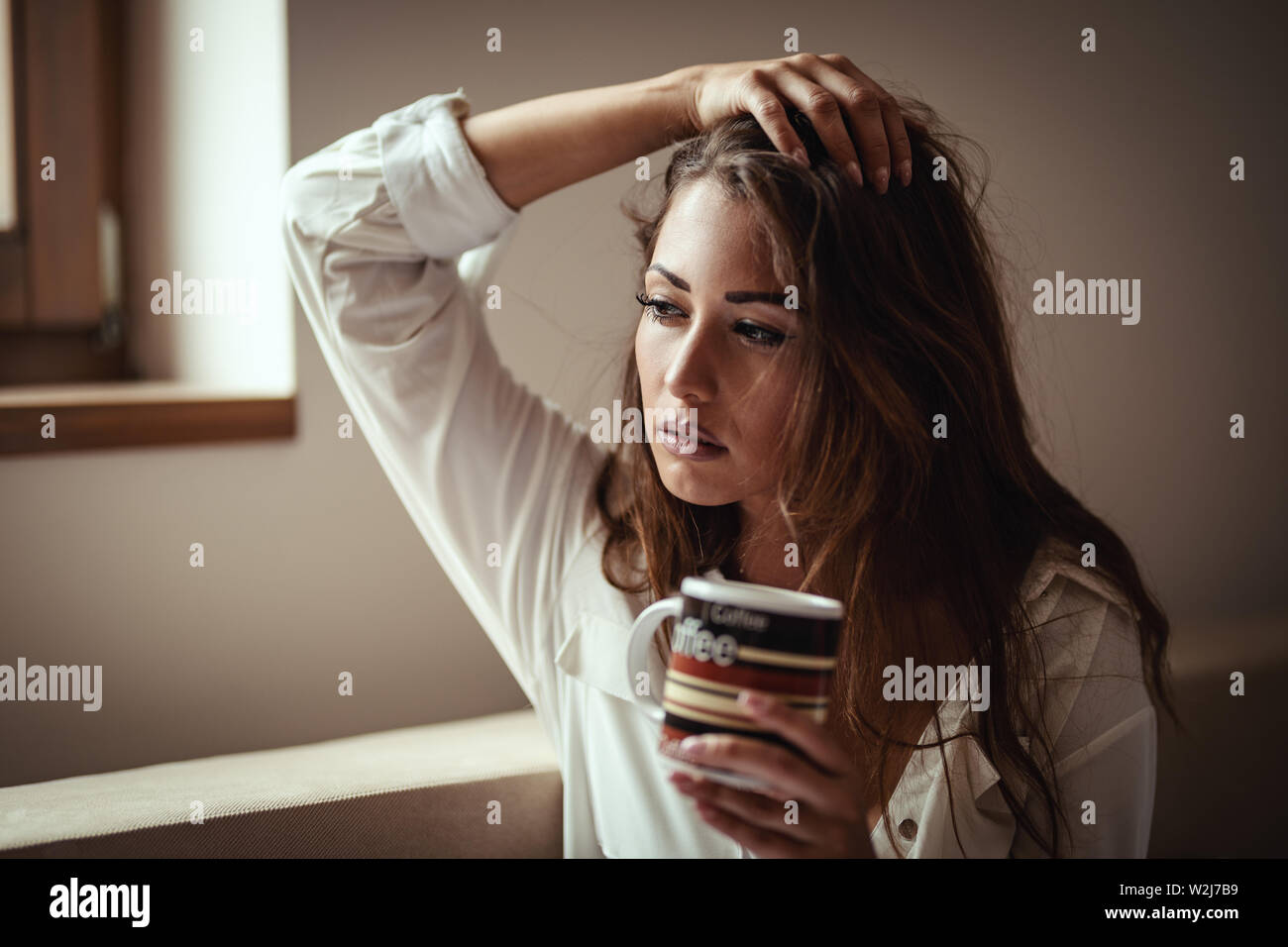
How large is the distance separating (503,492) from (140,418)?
380 mm

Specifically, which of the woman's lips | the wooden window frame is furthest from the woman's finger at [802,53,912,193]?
the wooden window frame

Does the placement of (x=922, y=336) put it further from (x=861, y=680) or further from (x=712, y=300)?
(x=861, y=680)

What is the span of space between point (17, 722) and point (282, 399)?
0.40 m

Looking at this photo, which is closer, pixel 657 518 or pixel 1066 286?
pixel 657 518

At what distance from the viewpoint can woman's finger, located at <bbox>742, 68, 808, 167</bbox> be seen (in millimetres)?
758

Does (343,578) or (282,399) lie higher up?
(282,399)

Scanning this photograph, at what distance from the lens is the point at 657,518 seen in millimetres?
927

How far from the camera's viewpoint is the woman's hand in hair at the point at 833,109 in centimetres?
76

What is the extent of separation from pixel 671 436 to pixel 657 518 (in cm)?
16

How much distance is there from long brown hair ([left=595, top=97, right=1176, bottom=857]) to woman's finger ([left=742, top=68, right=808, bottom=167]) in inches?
0.6

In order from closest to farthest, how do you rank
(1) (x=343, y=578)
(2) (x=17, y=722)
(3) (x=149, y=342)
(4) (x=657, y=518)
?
(4) (x=657, y=518) → (2) (x=17, y=722) → (1) (x=343, y=578) → (3) (x=149, y=342)
